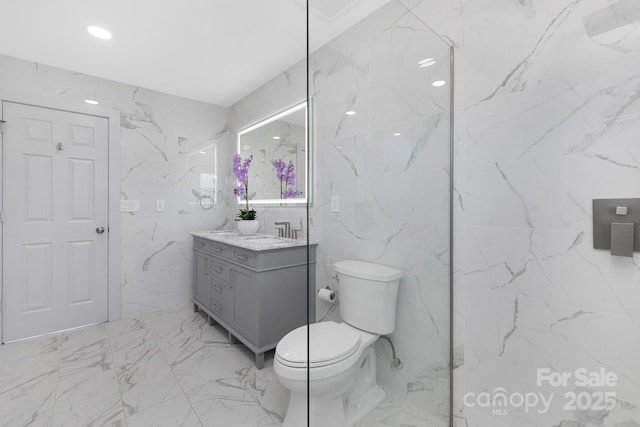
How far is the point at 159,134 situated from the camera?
299 cm

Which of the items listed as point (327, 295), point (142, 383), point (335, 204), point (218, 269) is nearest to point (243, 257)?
point (218, 269)

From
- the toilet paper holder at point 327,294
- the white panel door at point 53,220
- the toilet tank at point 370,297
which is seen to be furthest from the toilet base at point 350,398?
the white panel door at point 53,220

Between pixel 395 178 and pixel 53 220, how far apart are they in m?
2.95

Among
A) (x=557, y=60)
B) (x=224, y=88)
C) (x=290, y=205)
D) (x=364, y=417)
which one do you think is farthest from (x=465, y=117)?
(x=224, y=88)

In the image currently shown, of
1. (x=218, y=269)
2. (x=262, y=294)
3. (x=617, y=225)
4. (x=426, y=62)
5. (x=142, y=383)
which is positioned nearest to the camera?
(x=617, y=225)

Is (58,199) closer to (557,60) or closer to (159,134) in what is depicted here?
(159,134)

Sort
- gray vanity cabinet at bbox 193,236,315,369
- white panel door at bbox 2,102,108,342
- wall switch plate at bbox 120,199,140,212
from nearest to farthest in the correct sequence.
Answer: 1. gray vanity cabinet at bbox 193,236,315,369
2. white panel door at bbox 2,102,108,342
3. wall switch plate at bbox 120,199,140,212

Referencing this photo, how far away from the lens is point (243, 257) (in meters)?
2.07

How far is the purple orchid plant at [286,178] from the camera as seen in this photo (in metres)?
2.47

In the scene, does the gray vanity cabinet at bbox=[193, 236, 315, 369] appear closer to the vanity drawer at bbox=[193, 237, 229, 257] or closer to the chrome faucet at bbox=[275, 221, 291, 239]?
the vanity drawer at bbox=[193, 237, 229, 257]

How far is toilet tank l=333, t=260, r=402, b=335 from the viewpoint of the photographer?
1.25 meters

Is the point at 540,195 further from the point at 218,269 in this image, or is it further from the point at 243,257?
the point at 218,269

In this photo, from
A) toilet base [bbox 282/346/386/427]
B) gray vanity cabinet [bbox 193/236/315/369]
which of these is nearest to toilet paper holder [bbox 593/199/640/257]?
toilet base [bbox 282/346/386/427]

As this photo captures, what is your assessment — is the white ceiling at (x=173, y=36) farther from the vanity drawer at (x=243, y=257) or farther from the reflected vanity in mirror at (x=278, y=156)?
the vanity drawer at (x=243, y=257)
